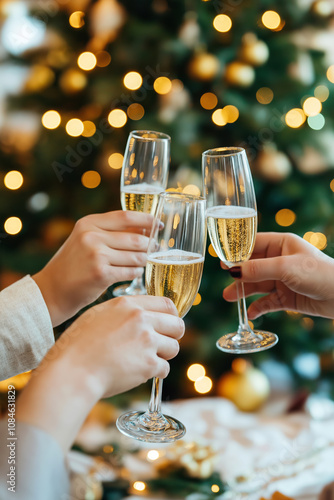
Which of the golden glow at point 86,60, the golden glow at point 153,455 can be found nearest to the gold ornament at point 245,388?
the golden glow at point 153,455

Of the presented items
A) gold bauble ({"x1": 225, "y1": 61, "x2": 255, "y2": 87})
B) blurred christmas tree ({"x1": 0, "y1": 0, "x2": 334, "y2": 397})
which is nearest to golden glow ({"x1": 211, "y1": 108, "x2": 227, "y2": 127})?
blurred christmas tree ({"x1": 0, "y1": 0, "x2": 334, "y2": 397})

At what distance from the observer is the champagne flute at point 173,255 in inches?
30.3

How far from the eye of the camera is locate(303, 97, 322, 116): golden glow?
6.73ft

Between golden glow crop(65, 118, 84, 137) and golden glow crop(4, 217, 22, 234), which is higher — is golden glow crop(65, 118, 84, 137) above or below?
above

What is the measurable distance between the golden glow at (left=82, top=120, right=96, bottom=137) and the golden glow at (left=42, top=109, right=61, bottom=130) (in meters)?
0.10

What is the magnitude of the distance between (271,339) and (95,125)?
121cm

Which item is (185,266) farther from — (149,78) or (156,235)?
(149,78)

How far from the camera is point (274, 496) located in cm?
68

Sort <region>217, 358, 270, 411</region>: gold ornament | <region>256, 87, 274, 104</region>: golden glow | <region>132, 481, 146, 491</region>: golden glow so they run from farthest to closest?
<region>217, 358, 270, 411</region>: gold ornament → <region>256, 87, 274, 104</region>: golden glow → <region>132, 481, 146, 491</region>: golden glow

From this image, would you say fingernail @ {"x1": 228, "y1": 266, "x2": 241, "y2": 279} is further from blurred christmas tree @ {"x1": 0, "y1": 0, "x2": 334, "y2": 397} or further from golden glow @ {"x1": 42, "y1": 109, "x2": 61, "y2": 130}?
golden glow @ {"x1": 42, "y1": 109, "x2": 61, "y2": 130}

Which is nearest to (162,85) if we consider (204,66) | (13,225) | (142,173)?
(204,66)

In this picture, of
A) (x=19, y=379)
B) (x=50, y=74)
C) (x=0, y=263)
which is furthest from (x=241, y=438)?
(x=50, y=74)

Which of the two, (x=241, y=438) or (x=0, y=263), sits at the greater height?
(x=0, y=263)

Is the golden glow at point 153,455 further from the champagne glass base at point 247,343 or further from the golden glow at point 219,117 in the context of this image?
the golden glow at point 219,117
